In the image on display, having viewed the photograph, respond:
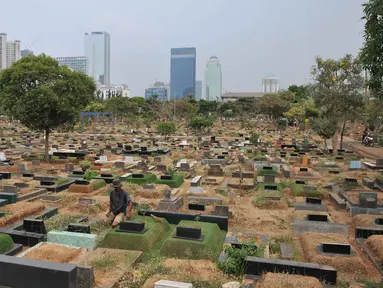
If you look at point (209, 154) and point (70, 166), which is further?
point (209, 154)

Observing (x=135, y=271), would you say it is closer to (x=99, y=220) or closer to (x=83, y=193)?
(x=99, y=220)

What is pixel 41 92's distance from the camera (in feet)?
69.0

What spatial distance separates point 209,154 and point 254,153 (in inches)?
142

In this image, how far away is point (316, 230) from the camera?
10555 mm

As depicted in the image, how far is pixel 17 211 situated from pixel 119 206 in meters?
3.84

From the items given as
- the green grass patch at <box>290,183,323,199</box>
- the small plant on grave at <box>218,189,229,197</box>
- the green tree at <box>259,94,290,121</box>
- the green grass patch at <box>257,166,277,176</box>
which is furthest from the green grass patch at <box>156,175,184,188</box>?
the green tree at <box>259,94,290,121</box>

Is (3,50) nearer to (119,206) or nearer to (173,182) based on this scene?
(173,182)

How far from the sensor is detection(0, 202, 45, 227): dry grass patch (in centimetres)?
1074

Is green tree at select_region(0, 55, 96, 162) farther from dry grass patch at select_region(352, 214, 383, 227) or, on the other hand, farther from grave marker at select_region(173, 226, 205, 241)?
dry grass patch at select_region(352, 214, 383, 227)

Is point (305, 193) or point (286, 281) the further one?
point (305, 193)

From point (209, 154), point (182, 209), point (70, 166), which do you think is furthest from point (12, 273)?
point (209, 154)

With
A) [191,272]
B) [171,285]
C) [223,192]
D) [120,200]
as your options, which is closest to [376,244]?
[191,272]

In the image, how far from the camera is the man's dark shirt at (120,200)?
32.1 ft

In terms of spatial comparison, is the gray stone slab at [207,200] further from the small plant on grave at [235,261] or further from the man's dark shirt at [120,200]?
the small plant on grave at [235,261]
